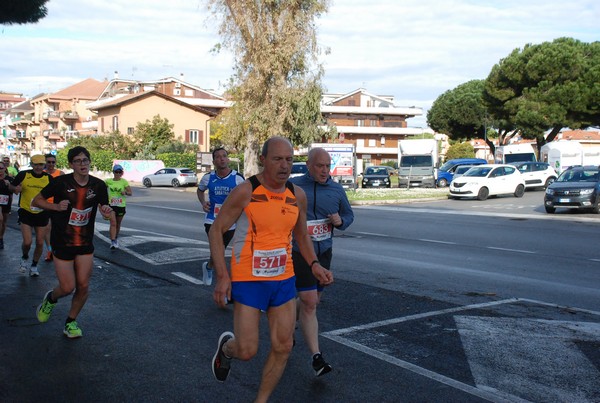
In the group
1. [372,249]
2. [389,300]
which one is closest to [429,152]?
[372,249]

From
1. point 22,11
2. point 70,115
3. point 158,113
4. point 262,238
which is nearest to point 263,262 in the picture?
point 262,238

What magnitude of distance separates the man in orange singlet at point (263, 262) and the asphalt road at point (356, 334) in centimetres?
61

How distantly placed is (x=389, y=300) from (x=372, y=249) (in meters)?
5.99

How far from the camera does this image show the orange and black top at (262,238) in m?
4.50

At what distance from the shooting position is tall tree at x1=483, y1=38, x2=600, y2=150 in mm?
54656

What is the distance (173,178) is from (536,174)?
24.7m

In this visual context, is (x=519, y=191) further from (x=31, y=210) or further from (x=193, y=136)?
(x=193, y=136)

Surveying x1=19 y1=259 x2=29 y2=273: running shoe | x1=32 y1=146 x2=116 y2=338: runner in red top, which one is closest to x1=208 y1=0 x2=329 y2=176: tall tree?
x1=19 y1=259 x2=29 y2=273: running shoe

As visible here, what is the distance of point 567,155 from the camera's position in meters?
46.8

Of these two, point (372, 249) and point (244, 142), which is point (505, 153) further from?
point (372, 249)

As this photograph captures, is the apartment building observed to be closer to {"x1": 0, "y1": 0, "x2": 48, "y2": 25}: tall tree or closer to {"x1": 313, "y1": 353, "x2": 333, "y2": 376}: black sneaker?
{"x1": 0, "y1": 0, "x2": 48, "y2": 25}: tall tree

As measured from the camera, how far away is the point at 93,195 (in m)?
6.78

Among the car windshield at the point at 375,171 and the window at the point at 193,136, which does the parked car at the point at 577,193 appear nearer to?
the car windshield at the point at 375,171

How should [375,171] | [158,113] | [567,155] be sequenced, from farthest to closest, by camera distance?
1. [158,113]
2. [375,171]
3. [567,155]
